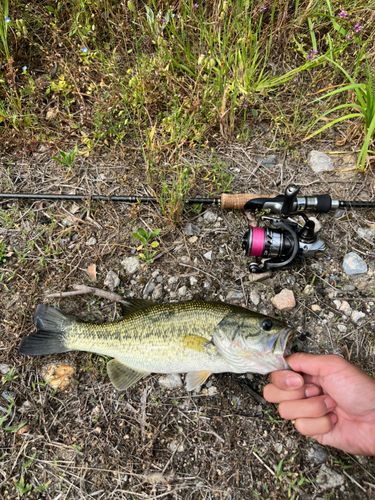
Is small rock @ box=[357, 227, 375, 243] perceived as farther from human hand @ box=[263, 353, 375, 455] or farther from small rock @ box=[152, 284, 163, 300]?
small rock @ box=[152, 284, 163, 300]

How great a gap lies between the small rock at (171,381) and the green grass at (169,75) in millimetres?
2008

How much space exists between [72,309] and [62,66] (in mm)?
3561

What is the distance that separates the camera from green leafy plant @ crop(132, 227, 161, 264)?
3656 millimetres

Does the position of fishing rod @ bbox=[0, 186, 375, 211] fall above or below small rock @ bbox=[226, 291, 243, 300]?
above

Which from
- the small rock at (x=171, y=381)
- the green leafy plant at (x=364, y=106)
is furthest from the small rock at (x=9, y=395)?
the green leafy plant at (x=364, y=106)

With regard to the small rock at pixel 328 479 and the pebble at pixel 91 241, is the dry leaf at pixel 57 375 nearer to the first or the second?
the pebble at pixel 91 241

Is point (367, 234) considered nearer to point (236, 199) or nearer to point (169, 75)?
point (236, 199)

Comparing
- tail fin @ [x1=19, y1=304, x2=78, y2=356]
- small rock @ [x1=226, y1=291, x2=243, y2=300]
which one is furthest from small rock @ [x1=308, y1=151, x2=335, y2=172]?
tail fin @ [x1=19, y1=304, x2=78, y2=356]

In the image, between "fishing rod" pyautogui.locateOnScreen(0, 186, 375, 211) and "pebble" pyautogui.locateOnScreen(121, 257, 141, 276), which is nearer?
"fishing rod" pyautogui.locateOnScreen(0, 186, 375, 211)

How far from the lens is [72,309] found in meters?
3.54

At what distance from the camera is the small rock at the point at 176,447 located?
2.99m

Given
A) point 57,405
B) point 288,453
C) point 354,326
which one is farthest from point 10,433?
point 354,326

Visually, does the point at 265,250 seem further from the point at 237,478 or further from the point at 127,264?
the point at 237,478

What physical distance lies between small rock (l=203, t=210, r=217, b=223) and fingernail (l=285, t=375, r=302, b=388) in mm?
2022
